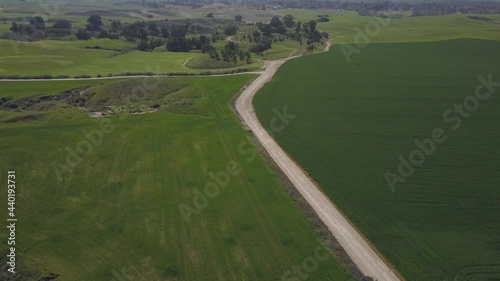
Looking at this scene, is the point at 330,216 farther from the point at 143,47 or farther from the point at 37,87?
the point at 143,47

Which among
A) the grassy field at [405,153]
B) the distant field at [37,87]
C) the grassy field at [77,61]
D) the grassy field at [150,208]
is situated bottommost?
the grassy field at [77,61]

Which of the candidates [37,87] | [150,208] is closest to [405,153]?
[150,208]

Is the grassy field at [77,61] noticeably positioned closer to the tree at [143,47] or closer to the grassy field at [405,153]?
the tree at [143,47]

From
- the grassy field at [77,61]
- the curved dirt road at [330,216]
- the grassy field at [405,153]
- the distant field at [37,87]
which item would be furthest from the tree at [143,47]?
the curved dirt road at [330,216]

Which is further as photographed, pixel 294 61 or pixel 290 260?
pixel 294 61

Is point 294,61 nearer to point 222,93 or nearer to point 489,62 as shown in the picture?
point 222,93

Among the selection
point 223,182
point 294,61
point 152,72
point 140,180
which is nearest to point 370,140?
point 223,182

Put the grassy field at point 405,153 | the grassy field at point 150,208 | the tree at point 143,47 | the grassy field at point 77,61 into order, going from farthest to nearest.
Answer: the tree at point 143,47
the grassy field at point 77,61
the grassy field at point 405,153
the grassy field at point 150,208
